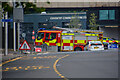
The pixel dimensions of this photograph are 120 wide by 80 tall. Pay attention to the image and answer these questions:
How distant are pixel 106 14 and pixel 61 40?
3502 cm

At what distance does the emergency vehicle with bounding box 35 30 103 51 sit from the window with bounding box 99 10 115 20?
3359 centimetres

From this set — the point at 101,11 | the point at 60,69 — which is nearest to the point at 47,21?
the point at 101,11

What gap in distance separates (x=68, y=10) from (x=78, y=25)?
6071mm

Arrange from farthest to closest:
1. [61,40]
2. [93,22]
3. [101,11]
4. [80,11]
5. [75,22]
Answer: [101,11] → [80,11] → [93,22] → [75,22] → [61,40]

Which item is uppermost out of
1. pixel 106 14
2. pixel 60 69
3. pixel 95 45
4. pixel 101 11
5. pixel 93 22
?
pixel 101 11

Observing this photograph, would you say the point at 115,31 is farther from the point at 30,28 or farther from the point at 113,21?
the point at 30,28

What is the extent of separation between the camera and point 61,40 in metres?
41.9

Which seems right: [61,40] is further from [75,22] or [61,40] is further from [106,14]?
[106,14]

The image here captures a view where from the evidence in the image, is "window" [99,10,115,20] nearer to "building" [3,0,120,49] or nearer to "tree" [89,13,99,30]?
"building" [3,0,120,49]

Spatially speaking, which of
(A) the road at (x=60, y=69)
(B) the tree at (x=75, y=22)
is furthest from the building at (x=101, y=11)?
(A) the road at (x=60, y=69)

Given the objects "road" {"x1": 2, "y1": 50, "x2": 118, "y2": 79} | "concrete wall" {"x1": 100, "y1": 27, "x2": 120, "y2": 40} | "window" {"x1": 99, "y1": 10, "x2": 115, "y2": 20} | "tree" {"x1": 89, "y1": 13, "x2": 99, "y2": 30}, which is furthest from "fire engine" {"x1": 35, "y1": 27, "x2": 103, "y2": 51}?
"window" {"x1": 99, "y1": 10, "x2": 115, "y2": 20}

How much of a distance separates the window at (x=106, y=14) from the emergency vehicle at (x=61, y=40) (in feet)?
110

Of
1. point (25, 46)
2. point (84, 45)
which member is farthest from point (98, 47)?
Answer: point (25, 46)

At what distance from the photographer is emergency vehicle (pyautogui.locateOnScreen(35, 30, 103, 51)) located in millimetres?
41531
